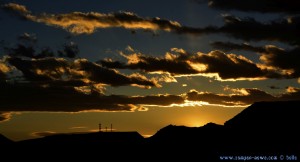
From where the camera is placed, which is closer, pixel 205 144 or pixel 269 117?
pixel 269 117

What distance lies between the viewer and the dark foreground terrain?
57438mm

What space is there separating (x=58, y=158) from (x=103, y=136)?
11.3 m

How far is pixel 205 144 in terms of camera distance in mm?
67812

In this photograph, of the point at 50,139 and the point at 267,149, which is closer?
the point at 267,149

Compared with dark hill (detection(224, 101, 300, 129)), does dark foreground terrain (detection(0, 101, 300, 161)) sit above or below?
below

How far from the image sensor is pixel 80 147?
7938 cm

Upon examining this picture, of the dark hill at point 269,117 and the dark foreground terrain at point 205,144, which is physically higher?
the dark hill at point 269,117

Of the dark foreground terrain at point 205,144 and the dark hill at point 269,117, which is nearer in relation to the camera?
the dark foreground terrain at point 205,144

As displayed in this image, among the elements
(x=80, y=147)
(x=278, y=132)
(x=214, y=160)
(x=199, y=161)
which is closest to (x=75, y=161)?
(x=80, y=147)

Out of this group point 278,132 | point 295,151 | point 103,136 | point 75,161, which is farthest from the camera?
point 103,136

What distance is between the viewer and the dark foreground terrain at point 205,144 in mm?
57438

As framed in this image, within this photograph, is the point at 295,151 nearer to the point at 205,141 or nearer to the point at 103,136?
the point at 205,141

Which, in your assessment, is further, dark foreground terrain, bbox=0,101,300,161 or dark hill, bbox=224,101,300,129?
dark hill, bbox=224,101,300,129

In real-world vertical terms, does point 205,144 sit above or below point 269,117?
below
